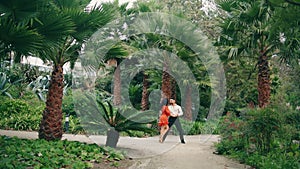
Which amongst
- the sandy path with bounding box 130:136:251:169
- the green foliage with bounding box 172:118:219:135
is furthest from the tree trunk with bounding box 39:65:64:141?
the green foliage with bounding box 172:118:219:135

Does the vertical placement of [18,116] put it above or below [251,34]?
below

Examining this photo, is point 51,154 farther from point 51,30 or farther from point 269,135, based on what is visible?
→ point 269,135

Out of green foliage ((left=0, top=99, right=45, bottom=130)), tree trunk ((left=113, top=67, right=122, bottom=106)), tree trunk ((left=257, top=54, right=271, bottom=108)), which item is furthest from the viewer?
tree trunk ((left=113, top=67, right=122, bottom=106))

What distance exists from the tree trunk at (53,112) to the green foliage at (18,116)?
146 inches

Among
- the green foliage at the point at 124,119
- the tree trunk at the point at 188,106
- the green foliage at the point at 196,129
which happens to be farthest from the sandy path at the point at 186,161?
the tree trunk at the point at 188,106

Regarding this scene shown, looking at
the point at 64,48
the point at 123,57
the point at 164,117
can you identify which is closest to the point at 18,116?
the point at 123,57

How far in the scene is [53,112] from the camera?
779cm

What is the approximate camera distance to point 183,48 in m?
14.3

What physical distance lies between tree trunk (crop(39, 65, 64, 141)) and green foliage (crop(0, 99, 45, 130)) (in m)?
3.72

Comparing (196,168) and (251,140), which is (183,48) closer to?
(251,140)

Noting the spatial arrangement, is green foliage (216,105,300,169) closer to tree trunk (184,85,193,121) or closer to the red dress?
the red dress

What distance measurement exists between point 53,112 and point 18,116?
4695 mm

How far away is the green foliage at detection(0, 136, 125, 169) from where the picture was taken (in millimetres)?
5555

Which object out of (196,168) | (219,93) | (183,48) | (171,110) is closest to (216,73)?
(219,93)
